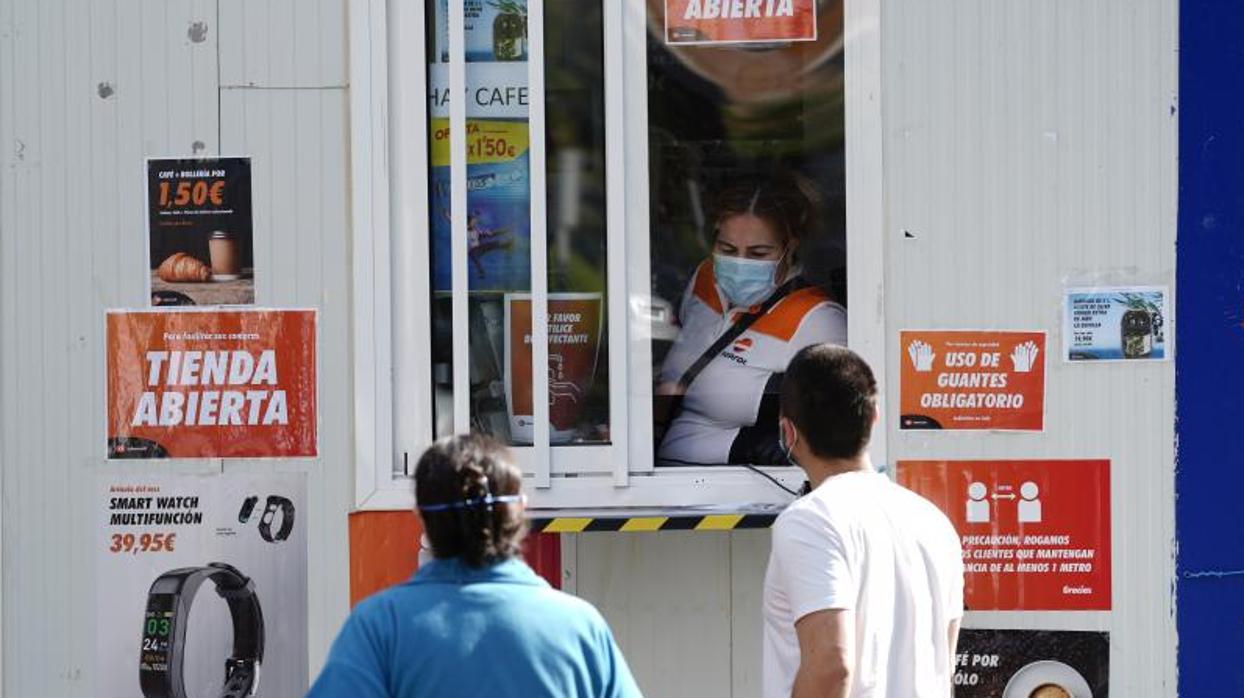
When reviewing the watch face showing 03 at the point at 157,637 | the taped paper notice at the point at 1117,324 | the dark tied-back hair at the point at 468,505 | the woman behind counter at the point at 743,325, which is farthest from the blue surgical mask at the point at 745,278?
the dark tied-back hair at the point at 468,505

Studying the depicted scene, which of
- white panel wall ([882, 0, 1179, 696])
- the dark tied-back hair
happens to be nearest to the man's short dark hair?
the dark tied-back hair

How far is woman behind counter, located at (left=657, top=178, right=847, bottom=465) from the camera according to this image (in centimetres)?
465

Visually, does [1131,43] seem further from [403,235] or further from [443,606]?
[443,606]

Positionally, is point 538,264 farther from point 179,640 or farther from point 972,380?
point 179,640

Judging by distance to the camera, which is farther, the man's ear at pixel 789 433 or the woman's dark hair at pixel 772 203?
the woman's dark hair at pixel 772 203

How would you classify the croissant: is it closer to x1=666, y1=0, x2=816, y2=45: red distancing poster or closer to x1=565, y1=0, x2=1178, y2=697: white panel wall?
x1=666, y1=0, x2=816, y2=45: red distancing poster

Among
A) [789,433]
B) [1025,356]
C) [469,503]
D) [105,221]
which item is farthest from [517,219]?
[469,503]

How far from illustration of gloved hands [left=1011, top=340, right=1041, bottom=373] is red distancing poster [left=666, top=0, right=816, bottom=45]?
3.62 feet

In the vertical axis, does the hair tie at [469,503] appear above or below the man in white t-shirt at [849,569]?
above

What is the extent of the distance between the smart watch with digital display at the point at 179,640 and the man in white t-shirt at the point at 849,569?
1989mm

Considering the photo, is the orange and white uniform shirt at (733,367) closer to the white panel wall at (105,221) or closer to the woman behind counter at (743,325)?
the woman behind counter at (743,325)

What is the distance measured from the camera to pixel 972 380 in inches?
176

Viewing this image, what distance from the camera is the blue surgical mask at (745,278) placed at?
471 centimetres

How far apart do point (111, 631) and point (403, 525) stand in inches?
36.7
